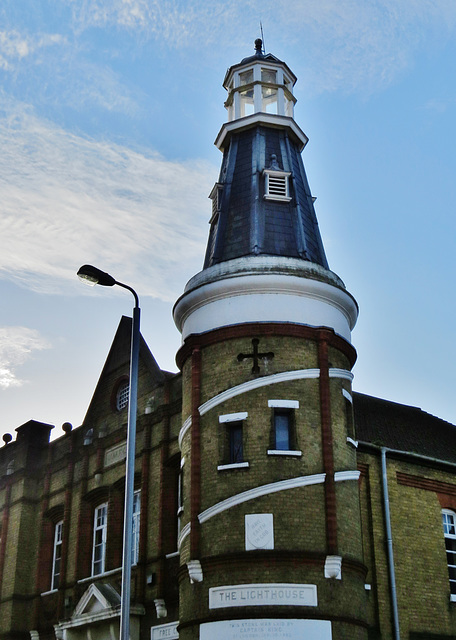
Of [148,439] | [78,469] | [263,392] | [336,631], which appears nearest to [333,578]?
[336,631]

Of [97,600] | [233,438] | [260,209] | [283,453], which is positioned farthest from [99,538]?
[260,209]

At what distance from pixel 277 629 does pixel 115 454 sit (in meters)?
11.7

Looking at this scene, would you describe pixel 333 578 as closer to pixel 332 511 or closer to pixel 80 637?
pixel 332 511

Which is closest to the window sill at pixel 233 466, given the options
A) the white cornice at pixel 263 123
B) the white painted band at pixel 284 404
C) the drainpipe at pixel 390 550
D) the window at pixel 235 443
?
the window at pixel 235 443

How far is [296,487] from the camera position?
20578 millimetres

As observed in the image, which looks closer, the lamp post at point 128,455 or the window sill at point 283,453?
the lamp post at point 128,455

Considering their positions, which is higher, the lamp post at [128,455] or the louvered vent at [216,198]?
the louvered vent at [216,198]

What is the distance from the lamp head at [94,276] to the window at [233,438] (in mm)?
5340

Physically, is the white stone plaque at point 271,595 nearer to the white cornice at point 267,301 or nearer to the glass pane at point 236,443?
the glass pane at point 236,443

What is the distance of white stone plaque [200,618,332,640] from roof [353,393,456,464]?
795 cm

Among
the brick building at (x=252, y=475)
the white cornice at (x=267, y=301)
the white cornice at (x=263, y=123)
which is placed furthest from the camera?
the white cornice at (x=263, y=123)

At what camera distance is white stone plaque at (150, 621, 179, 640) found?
77.6 ft

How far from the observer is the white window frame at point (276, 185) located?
25820 mm

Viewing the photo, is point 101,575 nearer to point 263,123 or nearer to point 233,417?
point 233,417
